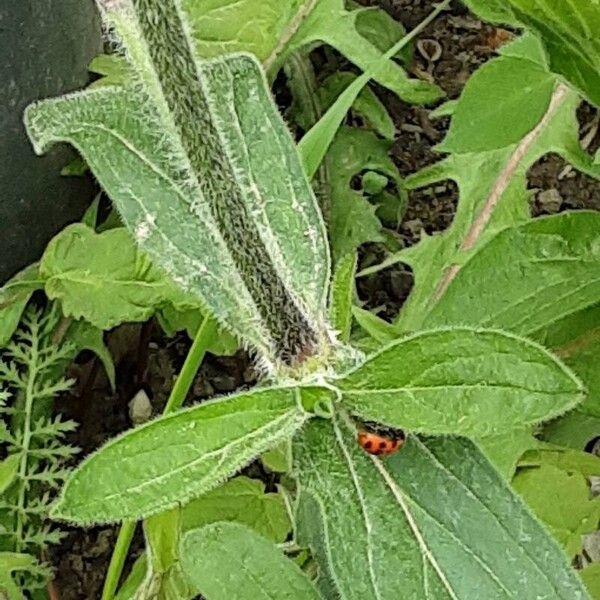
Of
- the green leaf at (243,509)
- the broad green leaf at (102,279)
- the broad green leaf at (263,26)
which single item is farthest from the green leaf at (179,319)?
the broad green leaf at (263,26)

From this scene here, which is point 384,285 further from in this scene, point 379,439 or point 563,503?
point 379,439

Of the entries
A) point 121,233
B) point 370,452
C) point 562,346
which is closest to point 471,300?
point 562,346

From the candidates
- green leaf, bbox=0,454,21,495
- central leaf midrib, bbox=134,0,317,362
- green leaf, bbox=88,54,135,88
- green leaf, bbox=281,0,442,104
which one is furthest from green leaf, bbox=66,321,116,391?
central leaf midrib, bbox=134,0,317,362

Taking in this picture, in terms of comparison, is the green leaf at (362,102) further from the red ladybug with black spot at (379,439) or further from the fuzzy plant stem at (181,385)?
the red ladybug with black spot at (379,439)

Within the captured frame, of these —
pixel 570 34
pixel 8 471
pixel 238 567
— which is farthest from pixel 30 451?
pixel 570 34

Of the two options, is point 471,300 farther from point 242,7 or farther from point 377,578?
point 242,7
